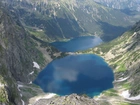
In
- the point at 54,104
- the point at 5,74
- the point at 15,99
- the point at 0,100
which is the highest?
the point at 5,74

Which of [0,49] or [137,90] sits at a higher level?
[0,49]

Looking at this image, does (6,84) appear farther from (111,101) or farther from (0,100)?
(111,101)

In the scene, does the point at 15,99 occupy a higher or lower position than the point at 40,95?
lower

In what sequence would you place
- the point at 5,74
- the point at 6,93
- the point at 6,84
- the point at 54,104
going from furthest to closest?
the point at 5,74 < the point at 6,84 < the point at 6,93 < the point at 54,104

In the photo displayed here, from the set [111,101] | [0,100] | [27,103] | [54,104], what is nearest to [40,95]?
[27,103]

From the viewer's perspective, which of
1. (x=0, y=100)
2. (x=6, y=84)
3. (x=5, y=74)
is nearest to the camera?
(x=0, y=100)

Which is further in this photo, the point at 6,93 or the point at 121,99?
the point at 121,99

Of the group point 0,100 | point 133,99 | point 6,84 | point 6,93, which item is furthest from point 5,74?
point 133,99

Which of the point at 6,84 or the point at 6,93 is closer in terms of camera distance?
the point at 6,93

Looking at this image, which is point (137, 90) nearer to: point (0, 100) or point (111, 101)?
point (111, 101)
